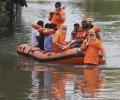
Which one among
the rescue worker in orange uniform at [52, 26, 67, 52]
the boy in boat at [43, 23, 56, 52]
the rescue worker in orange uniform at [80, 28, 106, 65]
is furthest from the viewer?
the boy in boat at [43, 23, 56, 52]

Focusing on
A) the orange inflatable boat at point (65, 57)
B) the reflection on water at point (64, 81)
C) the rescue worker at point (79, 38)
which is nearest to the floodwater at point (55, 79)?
the reflection on water at point (64, 81)

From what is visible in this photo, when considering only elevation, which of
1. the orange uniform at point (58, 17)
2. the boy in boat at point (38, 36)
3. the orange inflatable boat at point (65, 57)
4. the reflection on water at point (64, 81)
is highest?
the orange uniform at point (58, 17)

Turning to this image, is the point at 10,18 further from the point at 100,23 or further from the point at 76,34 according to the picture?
the point at 76,34

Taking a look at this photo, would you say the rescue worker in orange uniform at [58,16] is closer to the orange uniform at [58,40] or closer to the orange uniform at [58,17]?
the orange uniform at [58,17]

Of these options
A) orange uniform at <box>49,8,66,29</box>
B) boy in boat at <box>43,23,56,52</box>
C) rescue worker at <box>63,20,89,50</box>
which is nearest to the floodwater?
boy in boat at <box>43,23,56,52</box>

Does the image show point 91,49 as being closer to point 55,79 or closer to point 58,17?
point 55,79

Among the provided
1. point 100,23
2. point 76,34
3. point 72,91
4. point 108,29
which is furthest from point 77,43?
point 100,23

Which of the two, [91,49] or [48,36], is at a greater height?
[48,36]

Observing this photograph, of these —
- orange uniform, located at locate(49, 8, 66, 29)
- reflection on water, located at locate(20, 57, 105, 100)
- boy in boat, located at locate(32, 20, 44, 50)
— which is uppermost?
orange uniform, located at locate(49, 8, 66, 29)

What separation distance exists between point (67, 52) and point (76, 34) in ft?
4.52

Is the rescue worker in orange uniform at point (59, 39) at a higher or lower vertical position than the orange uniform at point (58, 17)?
lower

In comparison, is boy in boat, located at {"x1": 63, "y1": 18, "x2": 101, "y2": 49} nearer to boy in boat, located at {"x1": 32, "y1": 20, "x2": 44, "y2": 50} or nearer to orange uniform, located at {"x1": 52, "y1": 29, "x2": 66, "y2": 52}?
orange uniform, located at {"x1": 52, "y1": 29, "x2": 66, "y2": 52}

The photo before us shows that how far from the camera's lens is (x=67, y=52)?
1750 cm

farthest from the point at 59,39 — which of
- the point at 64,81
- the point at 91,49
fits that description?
the point at 64,81
